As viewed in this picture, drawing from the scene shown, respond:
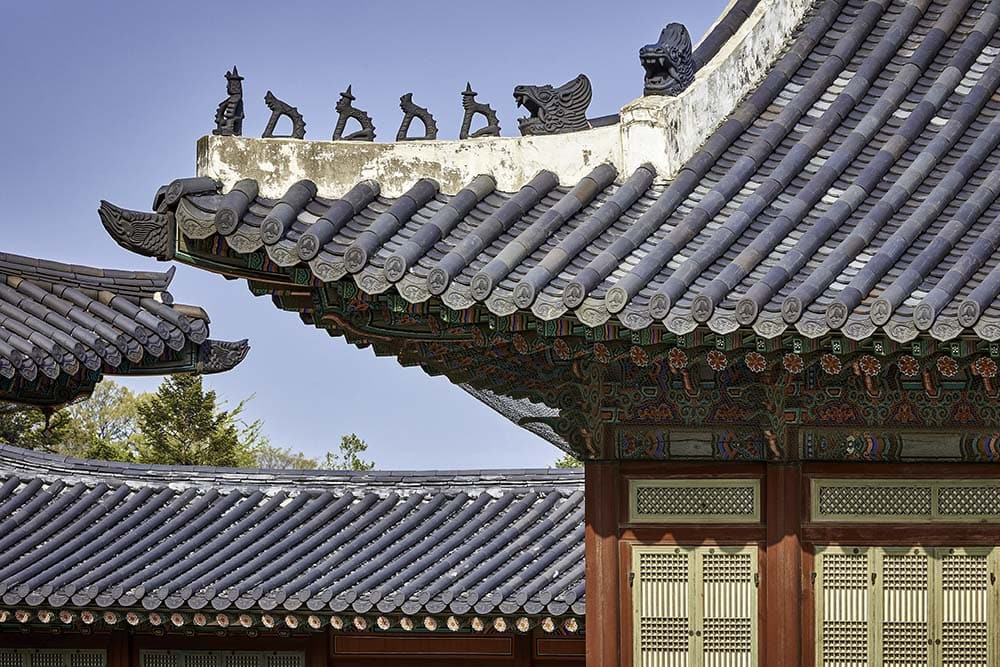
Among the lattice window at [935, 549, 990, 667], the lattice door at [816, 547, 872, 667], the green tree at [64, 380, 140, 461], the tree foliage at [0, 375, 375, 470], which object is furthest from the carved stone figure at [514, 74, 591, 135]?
the green tree at [64, 380, 140, 461]

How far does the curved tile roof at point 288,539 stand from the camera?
14.2m

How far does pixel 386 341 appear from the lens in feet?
31.0

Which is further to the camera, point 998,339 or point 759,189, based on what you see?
point 759,189

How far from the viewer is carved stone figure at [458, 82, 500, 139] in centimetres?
902

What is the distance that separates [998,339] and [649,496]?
7.79ft

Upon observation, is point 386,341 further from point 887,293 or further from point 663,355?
point 887,293

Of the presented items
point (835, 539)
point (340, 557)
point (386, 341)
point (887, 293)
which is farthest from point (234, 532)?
point (887, 293)

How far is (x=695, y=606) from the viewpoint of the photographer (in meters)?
9.02

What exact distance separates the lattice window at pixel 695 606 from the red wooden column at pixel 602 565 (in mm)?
122

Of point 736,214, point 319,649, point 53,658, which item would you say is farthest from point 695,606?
point 53,658

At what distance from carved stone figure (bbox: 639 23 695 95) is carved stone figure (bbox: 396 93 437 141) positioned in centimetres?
114

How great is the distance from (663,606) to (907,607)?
1.27 m

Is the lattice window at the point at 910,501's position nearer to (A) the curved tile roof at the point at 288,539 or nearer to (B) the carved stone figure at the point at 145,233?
(B) the carved stone figure at the point at 145,233

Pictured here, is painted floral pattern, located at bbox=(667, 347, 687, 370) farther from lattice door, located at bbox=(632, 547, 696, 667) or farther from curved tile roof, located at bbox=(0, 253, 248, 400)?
curved tile roof, located at bbox=(0, 253, 248, 400)
